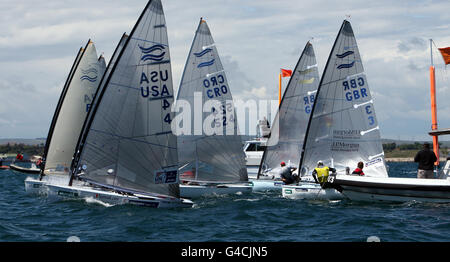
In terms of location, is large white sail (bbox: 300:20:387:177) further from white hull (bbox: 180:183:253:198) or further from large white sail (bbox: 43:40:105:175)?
large white sail (bbox: 43:40:105:175)

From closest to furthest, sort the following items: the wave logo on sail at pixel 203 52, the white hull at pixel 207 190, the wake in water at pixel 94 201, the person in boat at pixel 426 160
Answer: the wake in water at pixel 94 201 < the person in boat at pixel 426 160 < the white hull at pixel 207 190 < the wave logo on sail at pixel 203 52

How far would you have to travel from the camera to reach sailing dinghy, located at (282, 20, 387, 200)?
1059 inches

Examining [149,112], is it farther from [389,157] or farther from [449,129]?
[389,157]

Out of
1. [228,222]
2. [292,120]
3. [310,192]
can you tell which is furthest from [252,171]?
[228,222]

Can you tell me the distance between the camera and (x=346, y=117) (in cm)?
2697

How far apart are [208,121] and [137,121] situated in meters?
8.24

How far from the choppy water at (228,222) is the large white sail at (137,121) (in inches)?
55.0

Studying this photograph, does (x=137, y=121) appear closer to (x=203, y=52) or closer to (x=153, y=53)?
(x=153, y=53)

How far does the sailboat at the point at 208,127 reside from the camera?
27.8 m

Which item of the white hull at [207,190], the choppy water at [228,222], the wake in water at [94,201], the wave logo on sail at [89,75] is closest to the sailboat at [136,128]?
the wake in water at [94,201]

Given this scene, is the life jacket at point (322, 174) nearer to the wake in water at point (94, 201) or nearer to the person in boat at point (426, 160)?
the person in boat at point (426, 160)

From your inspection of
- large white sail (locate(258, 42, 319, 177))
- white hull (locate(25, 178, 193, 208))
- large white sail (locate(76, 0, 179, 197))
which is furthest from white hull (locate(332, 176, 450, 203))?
large white sail (locate(258, 42, 319, 177))
